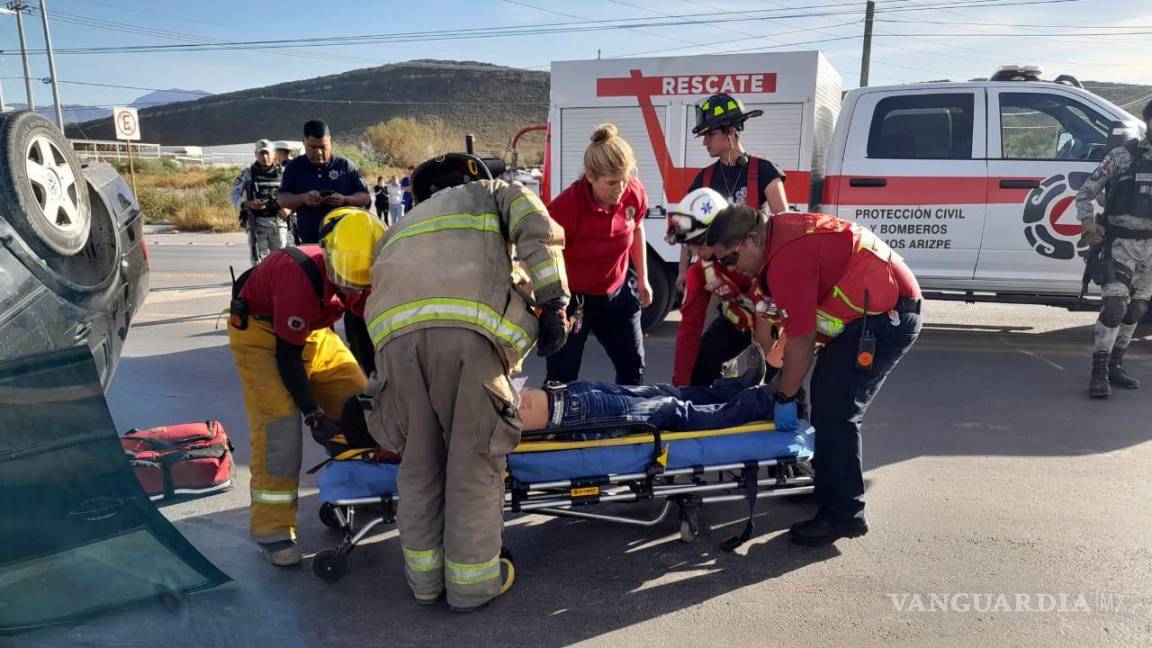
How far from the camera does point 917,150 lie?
257 inches

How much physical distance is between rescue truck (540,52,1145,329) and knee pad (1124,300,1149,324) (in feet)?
2.31

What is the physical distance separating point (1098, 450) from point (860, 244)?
2326 mm

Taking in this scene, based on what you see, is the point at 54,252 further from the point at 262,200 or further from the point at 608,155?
the point at 262,200

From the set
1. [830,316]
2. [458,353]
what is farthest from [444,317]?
[830,316]

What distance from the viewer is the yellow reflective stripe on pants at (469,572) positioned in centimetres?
286

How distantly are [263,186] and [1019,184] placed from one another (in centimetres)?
730

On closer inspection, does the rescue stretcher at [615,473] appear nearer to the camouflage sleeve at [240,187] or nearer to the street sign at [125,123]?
the camouflage sleeve at [240,187]

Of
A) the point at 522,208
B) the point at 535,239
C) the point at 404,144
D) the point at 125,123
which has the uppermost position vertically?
the point at 404,144

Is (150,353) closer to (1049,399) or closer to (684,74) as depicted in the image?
(684,74)

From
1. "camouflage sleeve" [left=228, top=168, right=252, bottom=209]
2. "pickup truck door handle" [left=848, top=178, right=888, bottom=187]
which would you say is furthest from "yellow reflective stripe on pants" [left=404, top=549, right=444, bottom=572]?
"camouflage sleeve" [left=228, top=168, right=252, bottom=209]

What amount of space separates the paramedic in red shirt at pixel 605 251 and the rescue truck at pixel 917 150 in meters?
2.81

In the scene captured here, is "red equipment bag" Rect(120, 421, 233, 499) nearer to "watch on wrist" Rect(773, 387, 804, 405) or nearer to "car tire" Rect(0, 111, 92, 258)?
"car tire" Rect(0, 111, 92, 258)

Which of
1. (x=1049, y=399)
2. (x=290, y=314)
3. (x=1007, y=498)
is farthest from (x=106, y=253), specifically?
(x=1049, y=399)

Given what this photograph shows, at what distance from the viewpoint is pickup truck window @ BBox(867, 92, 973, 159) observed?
643 cm
